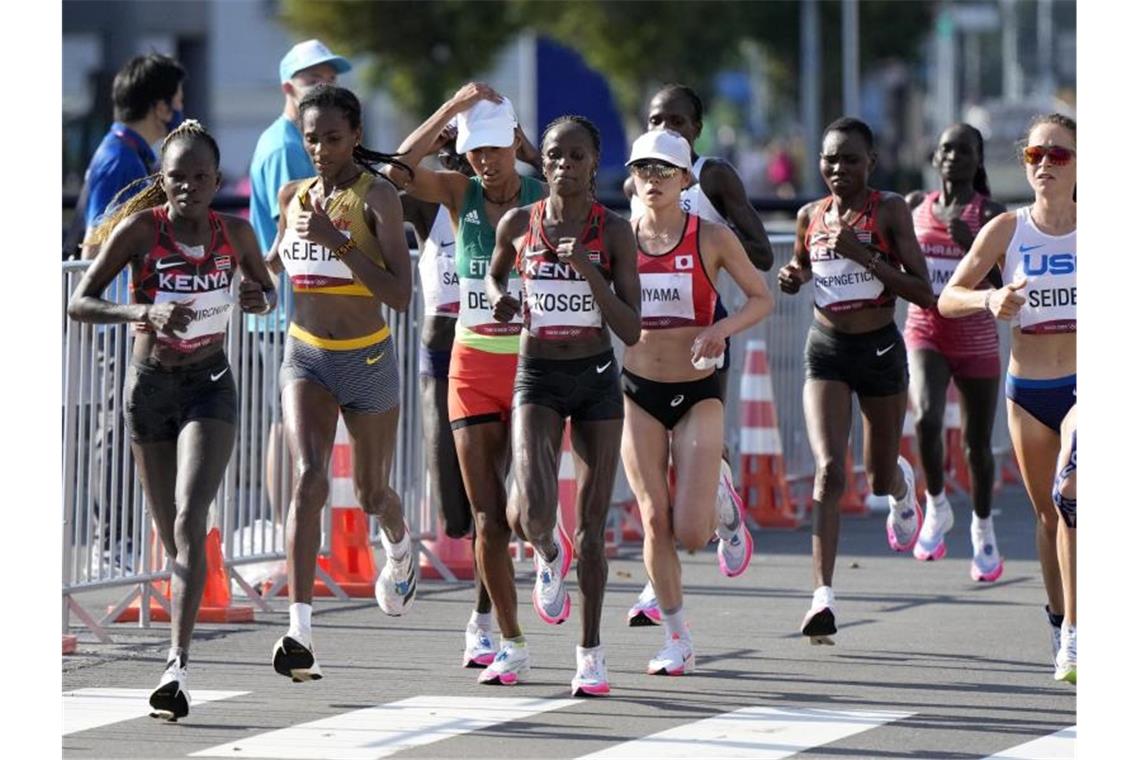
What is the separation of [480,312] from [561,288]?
1.77 ft

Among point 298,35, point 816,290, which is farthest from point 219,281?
point 298,35

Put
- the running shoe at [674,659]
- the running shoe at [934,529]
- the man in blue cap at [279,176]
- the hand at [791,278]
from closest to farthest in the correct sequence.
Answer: the running shoe at [674,659], the hand at [791,278], the man in blue cap at [279,176], the running shoe at [934,529]

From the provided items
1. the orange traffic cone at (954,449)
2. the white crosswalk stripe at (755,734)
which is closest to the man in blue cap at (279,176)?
the white crosswalk stripe at (755,734)

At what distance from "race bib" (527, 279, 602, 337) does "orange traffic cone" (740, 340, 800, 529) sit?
21.4 ft

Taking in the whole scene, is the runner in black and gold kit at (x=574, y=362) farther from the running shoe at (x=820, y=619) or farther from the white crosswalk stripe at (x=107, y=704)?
the running shoe at (x=820, y=619)

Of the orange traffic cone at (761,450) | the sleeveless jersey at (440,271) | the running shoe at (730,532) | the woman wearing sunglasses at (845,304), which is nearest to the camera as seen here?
the sleeveless jersey at (440,271)

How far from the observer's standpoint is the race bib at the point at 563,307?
9.75 m

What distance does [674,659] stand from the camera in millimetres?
10422

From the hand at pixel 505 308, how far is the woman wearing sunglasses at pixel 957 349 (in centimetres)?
425

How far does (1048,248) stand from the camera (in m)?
10.1

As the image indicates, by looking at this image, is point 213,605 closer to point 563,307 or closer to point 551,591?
point 551,591
